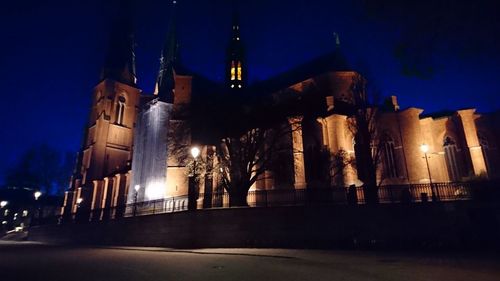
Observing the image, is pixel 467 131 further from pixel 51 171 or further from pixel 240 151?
pixel 51 171

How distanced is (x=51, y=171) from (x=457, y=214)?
196 feet

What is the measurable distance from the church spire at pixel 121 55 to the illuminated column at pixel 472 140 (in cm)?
4632

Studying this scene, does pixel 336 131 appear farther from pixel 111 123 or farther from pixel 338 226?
pixel 111 123

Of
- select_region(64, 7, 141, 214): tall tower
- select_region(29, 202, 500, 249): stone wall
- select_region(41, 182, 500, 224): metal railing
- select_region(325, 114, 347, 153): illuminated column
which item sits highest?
select_region(64, 7, 141, 214): tall tower

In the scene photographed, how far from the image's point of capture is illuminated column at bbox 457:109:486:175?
23.6 meters

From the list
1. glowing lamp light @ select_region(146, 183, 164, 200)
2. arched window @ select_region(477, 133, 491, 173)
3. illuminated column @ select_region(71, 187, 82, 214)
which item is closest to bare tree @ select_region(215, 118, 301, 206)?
glowing lamp light @ select_region(146, 183, 164, 200)

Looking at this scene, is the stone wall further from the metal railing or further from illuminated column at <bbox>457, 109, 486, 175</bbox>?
illuminated column at <bbox>457, 109, 486, 175</bbox>

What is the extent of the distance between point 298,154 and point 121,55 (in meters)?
38.9

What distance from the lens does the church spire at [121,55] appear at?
46.2 metres

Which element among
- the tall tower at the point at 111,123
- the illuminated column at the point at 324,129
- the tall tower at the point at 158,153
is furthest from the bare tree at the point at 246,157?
the tall tower at the point at 111,123

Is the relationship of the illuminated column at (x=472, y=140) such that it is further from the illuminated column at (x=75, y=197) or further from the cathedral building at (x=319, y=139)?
the illuminated column at (x=75, y=197)

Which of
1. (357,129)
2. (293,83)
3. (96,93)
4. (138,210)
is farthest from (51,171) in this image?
(357,129)

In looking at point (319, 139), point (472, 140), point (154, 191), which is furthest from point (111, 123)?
point (472, 140)

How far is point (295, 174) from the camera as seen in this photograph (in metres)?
22.2
